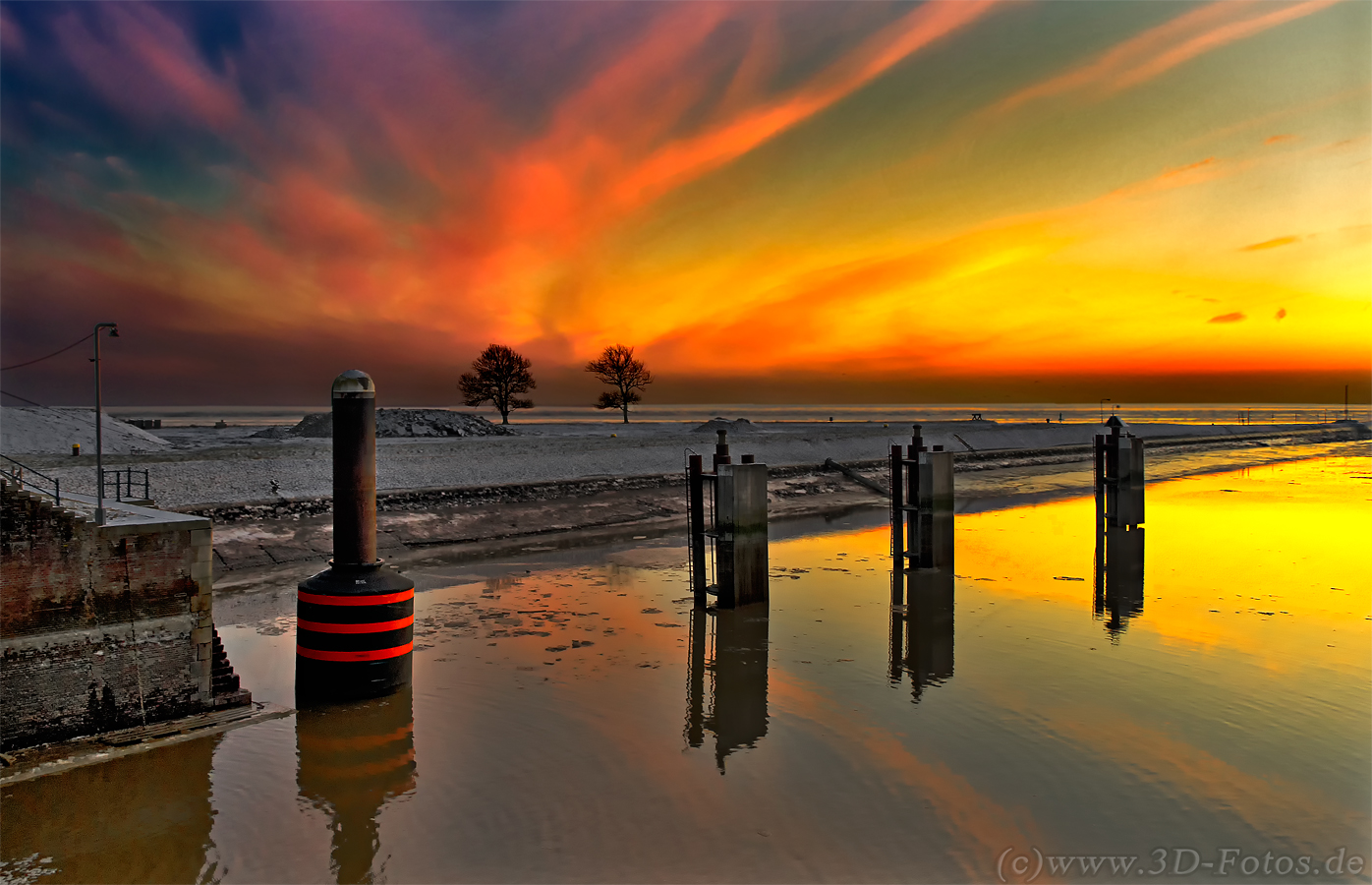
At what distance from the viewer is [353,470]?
10430 mm

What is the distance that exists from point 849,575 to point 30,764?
1474 cm

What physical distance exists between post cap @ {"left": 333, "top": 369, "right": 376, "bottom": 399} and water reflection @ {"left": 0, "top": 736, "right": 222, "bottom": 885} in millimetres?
4276

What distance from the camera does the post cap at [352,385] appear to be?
1041 cm

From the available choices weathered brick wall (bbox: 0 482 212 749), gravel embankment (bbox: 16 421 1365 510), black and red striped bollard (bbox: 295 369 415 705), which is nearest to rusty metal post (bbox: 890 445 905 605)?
gravel embankment (bbox: 16 421 1365 510)

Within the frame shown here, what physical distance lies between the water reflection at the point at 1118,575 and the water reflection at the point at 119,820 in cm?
1302

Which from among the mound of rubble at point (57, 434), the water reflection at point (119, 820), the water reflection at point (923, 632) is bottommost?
the water reflection at point (119, 820)

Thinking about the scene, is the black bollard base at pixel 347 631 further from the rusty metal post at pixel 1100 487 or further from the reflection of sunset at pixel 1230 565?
the rusty metal post at pixel 1100 487

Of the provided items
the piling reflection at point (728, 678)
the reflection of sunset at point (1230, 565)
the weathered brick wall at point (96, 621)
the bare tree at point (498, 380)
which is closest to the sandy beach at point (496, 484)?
the weathered brick wall at point (96, 621)

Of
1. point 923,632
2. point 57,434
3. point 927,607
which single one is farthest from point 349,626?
point 57,434

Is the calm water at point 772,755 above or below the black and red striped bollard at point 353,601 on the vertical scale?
below

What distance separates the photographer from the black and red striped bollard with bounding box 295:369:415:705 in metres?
10.2

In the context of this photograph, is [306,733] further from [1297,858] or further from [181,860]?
[1297,858]

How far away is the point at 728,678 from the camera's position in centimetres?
1188

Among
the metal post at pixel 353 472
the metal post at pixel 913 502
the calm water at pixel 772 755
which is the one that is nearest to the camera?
the calm water at pixel 772 755
